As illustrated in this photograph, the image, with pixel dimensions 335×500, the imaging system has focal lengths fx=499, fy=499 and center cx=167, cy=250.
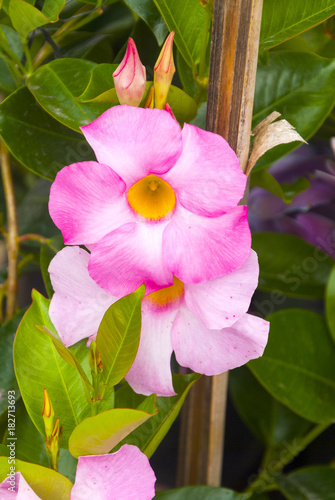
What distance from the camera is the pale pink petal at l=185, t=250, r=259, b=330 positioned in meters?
0.38

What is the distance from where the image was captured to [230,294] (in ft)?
1.26

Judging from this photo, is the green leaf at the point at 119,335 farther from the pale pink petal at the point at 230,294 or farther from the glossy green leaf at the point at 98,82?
the glossy green leaf at the point at 98,82

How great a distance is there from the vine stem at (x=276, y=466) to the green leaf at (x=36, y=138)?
543 millimetres

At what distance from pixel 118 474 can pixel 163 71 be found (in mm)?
293

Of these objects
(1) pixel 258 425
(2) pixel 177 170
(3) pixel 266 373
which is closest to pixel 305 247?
(3) pixel 266 373

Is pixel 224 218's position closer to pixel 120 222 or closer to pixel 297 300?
pixel 120 222

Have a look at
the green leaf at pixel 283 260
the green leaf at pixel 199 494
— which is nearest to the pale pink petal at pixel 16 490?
the green leaf at pixel 199 494

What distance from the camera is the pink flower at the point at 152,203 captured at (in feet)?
1.12

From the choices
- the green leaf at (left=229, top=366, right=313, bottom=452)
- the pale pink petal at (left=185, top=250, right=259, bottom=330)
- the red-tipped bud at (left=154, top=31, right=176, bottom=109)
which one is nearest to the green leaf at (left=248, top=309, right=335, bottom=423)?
the green leaf at (left=229, top=366, right=313, bottom=452)

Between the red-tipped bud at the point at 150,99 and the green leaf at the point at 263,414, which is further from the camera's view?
the green leaf at the point at 263,414

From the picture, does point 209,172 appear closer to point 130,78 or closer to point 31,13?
point 130,78

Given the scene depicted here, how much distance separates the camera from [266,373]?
0.64 meters

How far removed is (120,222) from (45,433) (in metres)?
0.18

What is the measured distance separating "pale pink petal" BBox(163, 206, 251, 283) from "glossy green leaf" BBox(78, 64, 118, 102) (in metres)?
0.14
